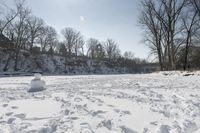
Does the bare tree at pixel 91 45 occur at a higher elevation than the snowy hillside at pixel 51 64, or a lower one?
higher

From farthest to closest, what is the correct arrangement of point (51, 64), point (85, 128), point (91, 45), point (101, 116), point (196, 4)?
point (91, 45)
point (51, 64)
point (196, 4)
point (101, 116)
point (85, 128)

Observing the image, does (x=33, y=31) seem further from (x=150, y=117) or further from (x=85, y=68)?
(x=150, y=117)

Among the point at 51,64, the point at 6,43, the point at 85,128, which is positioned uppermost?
the point at 6,43

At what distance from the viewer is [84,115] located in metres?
4.40

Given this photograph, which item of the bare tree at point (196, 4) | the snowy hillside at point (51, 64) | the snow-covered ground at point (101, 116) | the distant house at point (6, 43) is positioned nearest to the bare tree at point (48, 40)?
the snowy hillside at point (51, 64)

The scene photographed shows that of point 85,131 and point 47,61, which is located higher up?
point 47,61

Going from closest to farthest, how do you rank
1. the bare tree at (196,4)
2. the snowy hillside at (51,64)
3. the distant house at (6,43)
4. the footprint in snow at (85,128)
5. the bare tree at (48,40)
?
the footprint in snow at (85,128), the bare tree at (196,4), the distant house at (6,43), the snowy hillside at (51,64), the bare tree at (48,40)

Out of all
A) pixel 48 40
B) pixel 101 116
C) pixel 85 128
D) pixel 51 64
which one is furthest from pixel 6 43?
pixel 85 128

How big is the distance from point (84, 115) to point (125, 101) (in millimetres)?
1735

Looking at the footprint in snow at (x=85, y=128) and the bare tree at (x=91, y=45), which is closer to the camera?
the footprint in snow at (x=85, y=128)

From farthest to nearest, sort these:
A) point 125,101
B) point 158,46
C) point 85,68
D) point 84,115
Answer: point 85,68, point 158,46, point 125,101, point 84,115

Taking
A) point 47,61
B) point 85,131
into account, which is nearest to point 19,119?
point 85,131

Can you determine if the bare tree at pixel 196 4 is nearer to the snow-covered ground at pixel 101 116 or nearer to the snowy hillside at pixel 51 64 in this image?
the snow-covered ground at pixel 101 116

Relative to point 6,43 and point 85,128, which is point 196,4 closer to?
point 85,128
